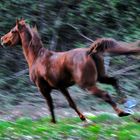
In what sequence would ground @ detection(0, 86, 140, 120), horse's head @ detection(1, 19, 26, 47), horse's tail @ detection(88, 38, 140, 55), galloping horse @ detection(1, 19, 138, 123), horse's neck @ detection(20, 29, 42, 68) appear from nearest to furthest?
horse's tail @ detection(88, 38, 140, 55), galloping horse @ detection(1, 19, 138, 123), horse's neck @ detection(20, 29, 42, 68), horse's head @ detection(1, 19, 26, 47), ground @ detection(0, 86, 140, 120)

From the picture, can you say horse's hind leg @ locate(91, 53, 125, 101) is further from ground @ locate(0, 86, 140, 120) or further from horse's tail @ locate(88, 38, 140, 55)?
ground @ locate(0, 86, 140, 120)

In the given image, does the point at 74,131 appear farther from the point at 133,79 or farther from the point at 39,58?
the point at 133,79

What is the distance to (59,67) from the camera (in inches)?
379

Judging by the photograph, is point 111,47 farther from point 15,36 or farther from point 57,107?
point 57,107

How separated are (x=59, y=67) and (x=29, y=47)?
1.36 m

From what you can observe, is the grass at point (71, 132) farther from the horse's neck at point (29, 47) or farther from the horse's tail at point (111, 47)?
the horse's neck at point (29, 47)

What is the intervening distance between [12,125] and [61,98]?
5.25m

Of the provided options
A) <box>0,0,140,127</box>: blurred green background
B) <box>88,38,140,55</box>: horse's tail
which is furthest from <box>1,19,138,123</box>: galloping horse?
<box>0,0,140,127</box>: blurred green background

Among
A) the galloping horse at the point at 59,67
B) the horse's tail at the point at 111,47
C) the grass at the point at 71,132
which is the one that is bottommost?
the grass at the point at 71,132

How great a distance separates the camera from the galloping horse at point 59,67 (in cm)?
919

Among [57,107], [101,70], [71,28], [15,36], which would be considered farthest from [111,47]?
[71,28]

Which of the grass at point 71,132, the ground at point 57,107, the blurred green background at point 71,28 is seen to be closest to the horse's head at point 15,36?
the ground at point 57,107

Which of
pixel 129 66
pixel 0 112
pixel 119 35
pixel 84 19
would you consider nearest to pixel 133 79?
pixel 129 66

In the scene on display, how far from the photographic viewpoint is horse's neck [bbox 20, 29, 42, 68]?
1056 cm
